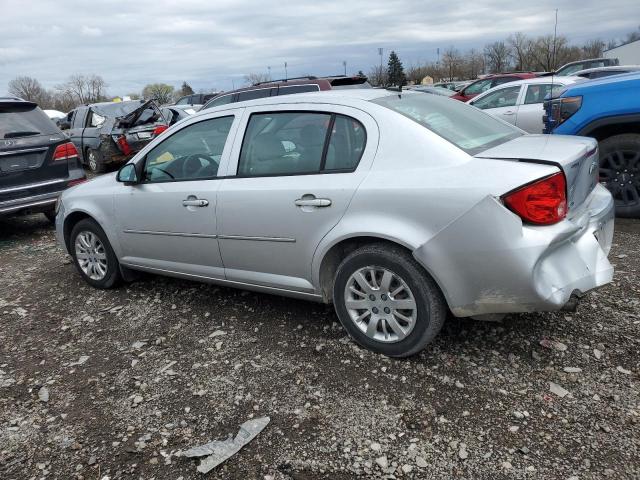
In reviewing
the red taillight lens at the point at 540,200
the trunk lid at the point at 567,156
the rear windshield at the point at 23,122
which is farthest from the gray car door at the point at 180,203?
the rear windshield at the point at 23,122

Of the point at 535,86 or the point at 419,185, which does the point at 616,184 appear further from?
the point at 535,86

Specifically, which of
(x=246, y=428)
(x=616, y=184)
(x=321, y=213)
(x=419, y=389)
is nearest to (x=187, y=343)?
(x=246, y=428)

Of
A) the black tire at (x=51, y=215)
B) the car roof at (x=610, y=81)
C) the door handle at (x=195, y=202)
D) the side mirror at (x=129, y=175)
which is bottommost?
the black tire at (x=51, y=215)

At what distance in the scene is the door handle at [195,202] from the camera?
147 inches

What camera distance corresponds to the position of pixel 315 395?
2.98 m

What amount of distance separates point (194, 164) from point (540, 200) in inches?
100

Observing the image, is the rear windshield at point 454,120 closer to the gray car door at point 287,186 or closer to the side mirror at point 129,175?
the gray car door at point 287,186

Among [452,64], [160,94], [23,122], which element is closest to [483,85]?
[23,122]

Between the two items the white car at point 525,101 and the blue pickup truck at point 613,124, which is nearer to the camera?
the blue pickup truck at point 613,124

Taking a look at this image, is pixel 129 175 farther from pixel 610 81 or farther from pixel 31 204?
pixel 610 81

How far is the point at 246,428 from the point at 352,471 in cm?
65

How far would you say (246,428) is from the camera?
275 cm

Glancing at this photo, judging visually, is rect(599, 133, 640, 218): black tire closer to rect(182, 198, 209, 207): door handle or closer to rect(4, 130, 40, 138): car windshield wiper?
rect(182, 198, 209, 207): door handle

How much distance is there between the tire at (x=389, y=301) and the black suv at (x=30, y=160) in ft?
17.5
